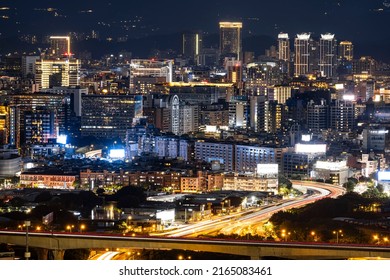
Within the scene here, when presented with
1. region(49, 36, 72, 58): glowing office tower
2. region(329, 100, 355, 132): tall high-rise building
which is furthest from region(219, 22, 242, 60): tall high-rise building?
region(329, 100, 355, 132): tall high-rise building

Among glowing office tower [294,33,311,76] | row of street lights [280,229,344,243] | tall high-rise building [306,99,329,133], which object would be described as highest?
glowing office tower [294,33,311,76]

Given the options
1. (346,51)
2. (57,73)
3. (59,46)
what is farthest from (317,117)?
(346,51)

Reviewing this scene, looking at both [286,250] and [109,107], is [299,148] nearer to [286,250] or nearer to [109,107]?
[109,107]

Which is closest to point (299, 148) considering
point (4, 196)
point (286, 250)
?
point (4, 196)

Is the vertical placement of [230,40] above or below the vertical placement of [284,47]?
above

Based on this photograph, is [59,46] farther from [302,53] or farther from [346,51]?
[346,51]

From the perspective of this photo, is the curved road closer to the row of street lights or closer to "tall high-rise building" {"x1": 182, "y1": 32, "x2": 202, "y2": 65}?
the row of street lights
